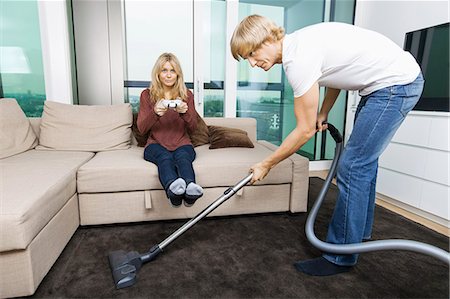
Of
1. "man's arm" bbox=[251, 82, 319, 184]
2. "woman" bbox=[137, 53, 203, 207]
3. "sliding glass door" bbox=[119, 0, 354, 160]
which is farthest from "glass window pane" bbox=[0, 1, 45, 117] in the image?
"man's arm" bbox=[251, 82, 319, 184]

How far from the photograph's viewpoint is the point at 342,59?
47.4 inches

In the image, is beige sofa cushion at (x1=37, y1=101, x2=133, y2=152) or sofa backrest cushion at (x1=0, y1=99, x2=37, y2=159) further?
beige sofa cushion at (x1=37, y1=101, x2=133, y2=152)

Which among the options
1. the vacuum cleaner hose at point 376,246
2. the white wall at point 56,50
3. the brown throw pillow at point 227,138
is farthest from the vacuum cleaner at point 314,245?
the white wall at point 56,50

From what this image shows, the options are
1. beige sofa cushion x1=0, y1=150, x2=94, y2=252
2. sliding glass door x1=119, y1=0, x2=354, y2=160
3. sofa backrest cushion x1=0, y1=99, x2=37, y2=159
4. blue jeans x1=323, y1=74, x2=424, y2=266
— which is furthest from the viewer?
sliding glass door x1=119, y1=0, x2=354, y2=160

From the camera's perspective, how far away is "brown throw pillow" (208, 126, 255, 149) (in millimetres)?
2287

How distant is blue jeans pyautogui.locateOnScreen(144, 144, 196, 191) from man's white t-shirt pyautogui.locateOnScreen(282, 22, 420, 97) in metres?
0.81

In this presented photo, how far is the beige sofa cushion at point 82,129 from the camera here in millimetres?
2229

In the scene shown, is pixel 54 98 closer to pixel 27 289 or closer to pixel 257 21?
pixel 27 289

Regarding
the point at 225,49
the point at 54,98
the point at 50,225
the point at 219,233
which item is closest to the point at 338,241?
the point at 219,233

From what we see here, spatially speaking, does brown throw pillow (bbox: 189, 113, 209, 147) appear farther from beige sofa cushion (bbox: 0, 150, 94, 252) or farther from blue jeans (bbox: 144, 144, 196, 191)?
beige sofa cushion (bbox: 0, 150, 94, 252)

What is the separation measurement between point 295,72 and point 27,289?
4.42 feet

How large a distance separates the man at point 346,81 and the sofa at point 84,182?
2.14ft

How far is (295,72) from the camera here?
44.9 inches

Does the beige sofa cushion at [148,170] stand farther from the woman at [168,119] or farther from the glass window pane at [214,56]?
the glass window pane at [214,56]
